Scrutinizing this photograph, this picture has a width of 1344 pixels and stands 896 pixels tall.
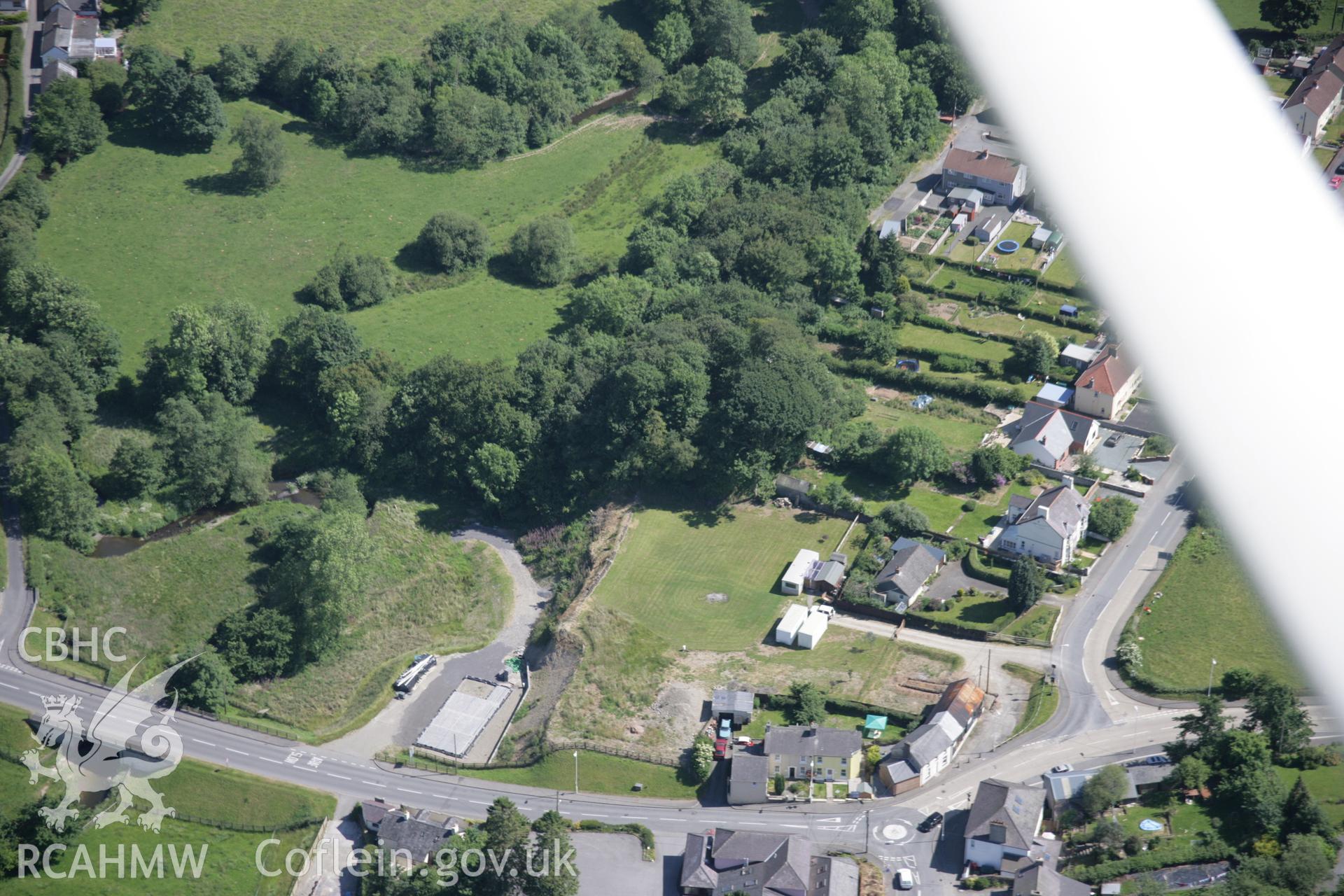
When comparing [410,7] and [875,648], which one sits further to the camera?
[410,7]

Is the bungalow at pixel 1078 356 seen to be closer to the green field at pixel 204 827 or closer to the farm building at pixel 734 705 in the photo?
the farm building at pixel 734 705

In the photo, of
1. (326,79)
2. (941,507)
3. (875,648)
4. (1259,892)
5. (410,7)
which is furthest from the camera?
(410,7)

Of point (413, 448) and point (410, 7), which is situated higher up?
point (410, 7)

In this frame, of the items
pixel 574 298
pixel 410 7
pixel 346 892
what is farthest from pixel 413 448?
pixel 410 7

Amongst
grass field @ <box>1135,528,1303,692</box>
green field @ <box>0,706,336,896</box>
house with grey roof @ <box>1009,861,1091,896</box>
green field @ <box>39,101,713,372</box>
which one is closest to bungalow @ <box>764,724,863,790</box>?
house with grey roof @ <box>1009,861,1091,896</box>

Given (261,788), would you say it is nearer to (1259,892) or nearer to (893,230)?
(1259,892)

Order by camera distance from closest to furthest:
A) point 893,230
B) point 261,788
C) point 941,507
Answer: point 261,788
point 941,507
point 893,230

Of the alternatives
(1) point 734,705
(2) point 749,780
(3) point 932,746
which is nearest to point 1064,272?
(3) point 932,746

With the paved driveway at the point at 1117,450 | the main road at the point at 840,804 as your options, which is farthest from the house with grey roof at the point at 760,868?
the paved driveway at the point at 1117,450
